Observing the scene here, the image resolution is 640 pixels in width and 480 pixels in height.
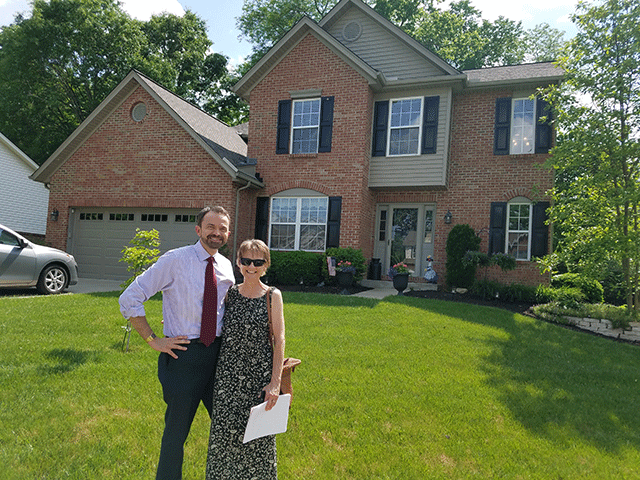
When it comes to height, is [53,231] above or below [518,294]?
above

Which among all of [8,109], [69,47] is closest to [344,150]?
[69,47]

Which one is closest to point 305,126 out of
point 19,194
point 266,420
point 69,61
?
point 266,420

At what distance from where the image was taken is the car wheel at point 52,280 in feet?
31.6

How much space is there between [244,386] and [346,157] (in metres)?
10.1

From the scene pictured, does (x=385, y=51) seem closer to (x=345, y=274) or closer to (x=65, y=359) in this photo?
(x=345, y=274)

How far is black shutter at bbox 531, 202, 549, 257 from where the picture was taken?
36.9ft

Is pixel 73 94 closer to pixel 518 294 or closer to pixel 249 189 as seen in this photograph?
pixel 249 189

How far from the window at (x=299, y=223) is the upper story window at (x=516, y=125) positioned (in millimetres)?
5092

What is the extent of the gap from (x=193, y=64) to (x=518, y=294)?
25.9 meters

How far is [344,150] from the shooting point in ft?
39.4

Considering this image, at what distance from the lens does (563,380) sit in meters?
4.98

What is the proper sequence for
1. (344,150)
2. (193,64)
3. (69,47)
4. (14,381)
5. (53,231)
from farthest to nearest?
(193,64) → (69,47) → (53,231) → (344,150) → (14,381)

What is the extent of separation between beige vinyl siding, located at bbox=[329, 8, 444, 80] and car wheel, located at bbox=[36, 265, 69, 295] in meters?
10.4

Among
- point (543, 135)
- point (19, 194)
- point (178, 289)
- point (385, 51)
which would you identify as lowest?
point (178, 289)
